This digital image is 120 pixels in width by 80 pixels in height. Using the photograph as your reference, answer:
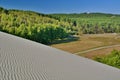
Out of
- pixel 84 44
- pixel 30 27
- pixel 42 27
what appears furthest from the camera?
pixel 42 27

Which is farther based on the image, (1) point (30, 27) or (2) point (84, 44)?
(1) point (30, 27)

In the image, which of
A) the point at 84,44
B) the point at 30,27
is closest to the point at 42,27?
the point at 30,27

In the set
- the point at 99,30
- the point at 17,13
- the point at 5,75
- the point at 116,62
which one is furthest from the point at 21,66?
the point at 99,30

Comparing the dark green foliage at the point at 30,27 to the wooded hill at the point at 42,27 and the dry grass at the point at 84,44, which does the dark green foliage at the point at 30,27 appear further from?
the dry grass at the point at 84,44

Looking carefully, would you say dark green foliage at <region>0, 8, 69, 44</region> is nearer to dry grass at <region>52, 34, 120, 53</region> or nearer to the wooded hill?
the wooded hill

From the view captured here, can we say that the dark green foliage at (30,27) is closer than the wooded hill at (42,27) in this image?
Yes

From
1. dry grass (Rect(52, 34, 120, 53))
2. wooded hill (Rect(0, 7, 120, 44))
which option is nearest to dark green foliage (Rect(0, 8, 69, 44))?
wooded hill (Rect(0, 7, 120, 44))

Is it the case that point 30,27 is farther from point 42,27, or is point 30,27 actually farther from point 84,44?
point 84,44

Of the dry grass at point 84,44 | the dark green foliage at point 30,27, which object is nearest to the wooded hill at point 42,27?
the dark green foliage at point 30,27

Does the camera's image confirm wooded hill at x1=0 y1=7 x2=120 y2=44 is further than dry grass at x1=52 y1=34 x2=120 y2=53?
Yes

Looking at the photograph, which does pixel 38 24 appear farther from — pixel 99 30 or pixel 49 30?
pixel 99 30

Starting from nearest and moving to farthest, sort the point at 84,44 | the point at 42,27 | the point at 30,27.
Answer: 1. the point at 84,44
2. the point at 30,27
3. the point at 42,27
